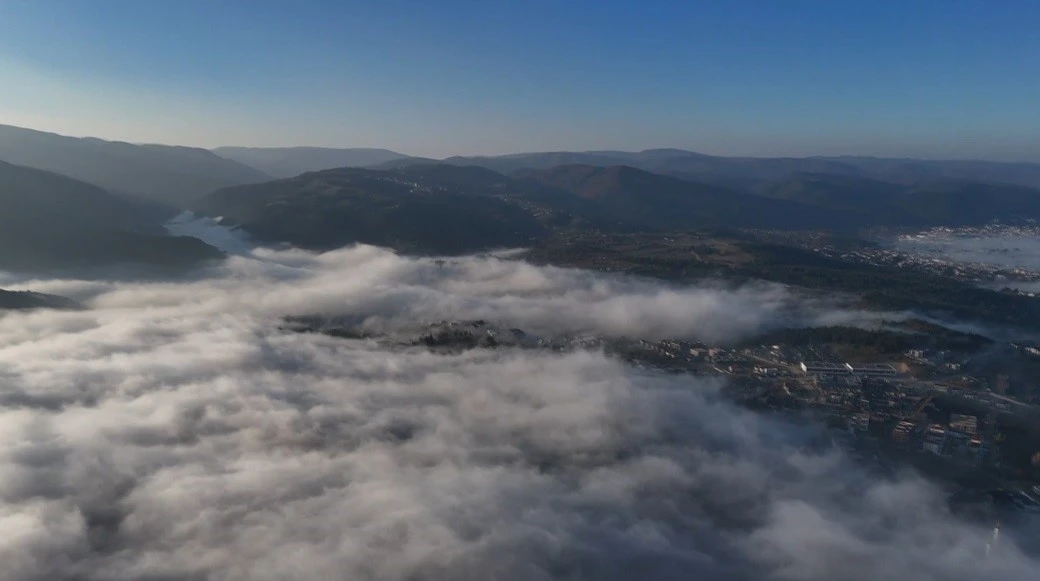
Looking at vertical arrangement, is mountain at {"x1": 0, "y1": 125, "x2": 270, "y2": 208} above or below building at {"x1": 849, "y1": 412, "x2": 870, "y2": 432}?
above

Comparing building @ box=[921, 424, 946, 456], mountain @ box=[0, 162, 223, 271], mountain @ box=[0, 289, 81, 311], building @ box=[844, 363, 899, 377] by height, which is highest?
mountain @ box=[0, 162, 223, 271]

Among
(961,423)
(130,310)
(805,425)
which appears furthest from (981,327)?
(130,310)

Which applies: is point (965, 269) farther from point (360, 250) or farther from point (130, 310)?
point (130, 310)

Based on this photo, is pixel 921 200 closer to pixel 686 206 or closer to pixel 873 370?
pixel 686 206

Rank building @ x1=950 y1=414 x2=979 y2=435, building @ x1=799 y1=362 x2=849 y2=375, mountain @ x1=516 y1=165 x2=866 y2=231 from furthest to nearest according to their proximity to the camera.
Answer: mountain @ x1=516 y1=165 x2=866 y2=231 → building @ x1=799 y1=362 x2=849 y2=375 → building @ x1=950 y1=414 x2=979 y2=435

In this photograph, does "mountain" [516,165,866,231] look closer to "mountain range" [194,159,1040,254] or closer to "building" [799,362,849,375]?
"mountain range" [194,159,1040,254]

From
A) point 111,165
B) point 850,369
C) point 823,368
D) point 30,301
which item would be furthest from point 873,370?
point 111,165

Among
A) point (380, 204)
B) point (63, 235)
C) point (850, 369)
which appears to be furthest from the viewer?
point (380, 204)

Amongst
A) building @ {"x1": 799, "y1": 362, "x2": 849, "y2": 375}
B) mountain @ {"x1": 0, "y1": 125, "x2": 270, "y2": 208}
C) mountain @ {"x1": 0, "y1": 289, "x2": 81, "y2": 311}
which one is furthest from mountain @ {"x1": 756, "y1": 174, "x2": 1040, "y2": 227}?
mountain @ {"x1": 0, "y1": 289, "x2": 81, "y2": 311}
